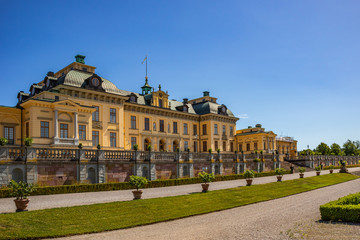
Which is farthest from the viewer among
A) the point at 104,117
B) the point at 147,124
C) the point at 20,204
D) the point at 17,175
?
the point at 147,124

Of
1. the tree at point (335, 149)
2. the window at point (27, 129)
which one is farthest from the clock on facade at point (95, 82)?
the tree at point (335, 149)

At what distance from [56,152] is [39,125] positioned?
7973 millimetres

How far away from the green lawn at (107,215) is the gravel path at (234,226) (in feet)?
2.79

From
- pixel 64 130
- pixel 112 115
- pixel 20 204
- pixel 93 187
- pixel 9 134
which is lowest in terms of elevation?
pixel 93 187

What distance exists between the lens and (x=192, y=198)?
2319cm

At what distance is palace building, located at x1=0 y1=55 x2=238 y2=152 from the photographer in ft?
114

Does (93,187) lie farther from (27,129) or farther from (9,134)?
(9,134)

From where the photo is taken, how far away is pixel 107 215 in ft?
54.9

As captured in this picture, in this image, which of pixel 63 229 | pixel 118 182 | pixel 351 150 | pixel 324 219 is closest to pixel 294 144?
pixel 351 150

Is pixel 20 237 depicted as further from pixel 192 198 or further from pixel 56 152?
pixel 56 152

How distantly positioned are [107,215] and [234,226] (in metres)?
6.88

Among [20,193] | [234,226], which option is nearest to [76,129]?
[20,193]

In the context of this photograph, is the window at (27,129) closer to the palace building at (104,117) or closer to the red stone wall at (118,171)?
the palace building at (104,117)

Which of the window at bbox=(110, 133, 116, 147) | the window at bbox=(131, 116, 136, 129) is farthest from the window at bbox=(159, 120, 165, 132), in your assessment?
the window at bbox=(110, 133, 116, 147)
